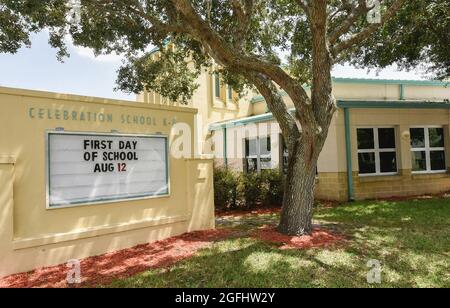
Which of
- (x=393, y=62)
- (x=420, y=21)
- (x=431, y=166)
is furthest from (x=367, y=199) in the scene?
(x=420, y=21)

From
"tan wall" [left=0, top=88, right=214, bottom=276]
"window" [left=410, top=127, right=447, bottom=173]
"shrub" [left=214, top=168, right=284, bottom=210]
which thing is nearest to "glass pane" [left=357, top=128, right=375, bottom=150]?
"window" [left=410, top=127, right=447, bottom=173]

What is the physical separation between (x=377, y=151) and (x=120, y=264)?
11.4 metres

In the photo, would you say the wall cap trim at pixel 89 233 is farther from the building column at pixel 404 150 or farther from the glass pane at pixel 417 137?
the glass pane at pixel 417 137

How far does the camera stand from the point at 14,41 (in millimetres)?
9727

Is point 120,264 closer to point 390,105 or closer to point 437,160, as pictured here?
point 390,105

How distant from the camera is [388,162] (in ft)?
47.0

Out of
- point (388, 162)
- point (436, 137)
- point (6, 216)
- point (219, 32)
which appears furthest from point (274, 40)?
point (6, 216)

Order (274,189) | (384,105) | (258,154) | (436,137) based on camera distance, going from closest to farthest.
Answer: (274,189)
(384,105)
(436,137)
(258,154)

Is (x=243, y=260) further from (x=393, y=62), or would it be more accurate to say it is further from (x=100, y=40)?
(x=393, y=62)

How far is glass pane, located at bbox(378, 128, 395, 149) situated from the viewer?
14.3m

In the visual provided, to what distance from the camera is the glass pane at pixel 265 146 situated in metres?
16.2

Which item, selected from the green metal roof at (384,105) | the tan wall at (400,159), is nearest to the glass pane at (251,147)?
the green metal roof at (384,105)

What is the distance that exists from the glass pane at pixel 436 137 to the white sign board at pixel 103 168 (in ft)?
40.5
